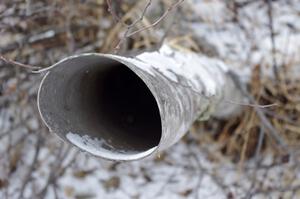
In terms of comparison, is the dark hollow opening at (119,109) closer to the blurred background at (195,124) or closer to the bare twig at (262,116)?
the bare twig at (262,116)

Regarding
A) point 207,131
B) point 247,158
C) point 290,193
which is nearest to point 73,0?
point 207,131

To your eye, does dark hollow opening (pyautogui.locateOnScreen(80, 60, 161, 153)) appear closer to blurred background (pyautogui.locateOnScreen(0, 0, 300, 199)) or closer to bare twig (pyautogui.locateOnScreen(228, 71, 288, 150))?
bare twig (pyautogui.locateOnScreen(228, 71, 288, 150))

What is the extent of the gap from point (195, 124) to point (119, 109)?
3.97ft

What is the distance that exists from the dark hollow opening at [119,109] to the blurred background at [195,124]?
91 cm

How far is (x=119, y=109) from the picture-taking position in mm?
1642

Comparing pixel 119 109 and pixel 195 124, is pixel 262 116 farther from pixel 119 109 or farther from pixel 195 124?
Answer: pixel 119 109

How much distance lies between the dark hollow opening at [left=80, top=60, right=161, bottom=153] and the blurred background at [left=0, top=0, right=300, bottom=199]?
35.9 inches

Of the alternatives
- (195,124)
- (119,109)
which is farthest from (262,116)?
(119,109)

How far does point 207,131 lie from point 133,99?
1122 mm

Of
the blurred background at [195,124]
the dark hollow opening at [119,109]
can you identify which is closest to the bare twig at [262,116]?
the blurred background at [195,124]

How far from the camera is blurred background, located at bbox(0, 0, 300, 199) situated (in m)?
2.66

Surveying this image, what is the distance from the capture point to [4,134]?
2.64 metres

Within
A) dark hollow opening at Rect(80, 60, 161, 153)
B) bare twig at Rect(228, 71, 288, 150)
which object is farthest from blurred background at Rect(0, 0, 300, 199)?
dark hollow opening at Rect(80, 60, 161, 153)

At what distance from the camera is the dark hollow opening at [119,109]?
1404 millimetres
